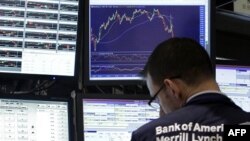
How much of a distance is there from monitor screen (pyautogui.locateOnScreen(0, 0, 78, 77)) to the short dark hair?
488mm

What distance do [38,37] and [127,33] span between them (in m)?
0.37

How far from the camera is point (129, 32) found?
7.29 ft

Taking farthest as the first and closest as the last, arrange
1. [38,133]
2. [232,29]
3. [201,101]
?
[232,29] < [38,133] < [201,101]

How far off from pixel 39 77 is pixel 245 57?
100 centimetres

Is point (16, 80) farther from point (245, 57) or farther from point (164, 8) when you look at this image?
point (245, 57)

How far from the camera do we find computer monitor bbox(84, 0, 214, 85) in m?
2.21

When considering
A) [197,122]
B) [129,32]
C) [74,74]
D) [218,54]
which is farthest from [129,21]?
[197,122]

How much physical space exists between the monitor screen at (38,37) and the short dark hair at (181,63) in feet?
1.60

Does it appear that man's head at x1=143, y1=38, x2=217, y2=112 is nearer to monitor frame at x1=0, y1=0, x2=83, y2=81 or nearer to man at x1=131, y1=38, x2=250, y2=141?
man at x1=131, y1=38, x2=250, y2=141

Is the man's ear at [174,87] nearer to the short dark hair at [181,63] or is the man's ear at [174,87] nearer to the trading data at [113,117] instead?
the short dark hair at [181,63]

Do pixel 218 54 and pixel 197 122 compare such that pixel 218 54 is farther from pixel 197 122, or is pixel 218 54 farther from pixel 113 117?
pixel 197 122

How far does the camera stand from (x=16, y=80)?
2264 millimetres

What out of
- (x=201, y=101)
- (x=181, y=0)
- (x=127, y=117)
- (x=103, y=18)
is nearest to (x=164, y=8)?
(x=181, y=0)

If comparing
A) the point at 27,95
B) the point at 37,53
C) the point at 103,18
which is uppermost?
the point at 103,18
